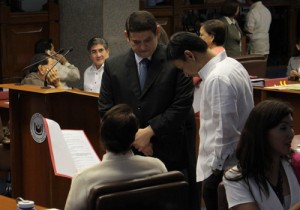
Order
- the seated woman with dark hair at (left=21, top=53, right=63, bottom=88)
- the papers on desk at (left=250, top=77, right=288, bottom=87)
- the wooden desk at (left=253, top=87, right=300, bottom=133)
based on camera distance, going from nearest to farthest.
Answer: the seated woman with dark hair at (left=21, top=53, right=63, bottom=88) < the wooden desk at (left=253, top=87, right=300, bottom=133) < the papers on desk at (left=250, top=77, right=288, bottom=87)

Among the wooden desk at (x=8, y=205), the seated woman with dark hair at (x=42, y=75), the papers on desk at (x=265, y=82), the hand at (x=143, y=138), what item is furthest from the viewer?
the papers on desk at (x=265, y=82)

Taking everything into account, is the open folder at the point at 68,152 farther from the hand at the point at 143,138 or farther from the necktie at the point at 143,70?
the necktie at the point at 143,70

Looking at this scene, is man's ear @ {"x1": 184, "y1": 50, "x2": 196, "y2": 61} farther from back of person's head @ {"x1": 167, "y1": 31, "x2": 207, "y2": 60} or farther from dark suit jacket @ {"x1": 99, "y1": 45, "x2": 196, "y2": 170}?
dark suit jacket @ {"x1": 99, "y1": 45, "x2": 196, "y2": 170}

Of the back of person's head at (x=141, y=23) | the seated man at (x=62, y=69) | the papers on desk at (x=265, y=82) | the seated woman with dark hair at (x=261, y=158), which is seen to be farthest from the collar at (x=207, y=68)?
the seated man at (x=62, y=69)

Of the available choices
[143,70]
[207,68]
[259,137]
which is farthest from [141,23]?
[259,137]

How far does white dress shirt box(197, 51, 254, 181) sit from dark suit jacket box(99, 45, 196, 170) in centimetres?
36

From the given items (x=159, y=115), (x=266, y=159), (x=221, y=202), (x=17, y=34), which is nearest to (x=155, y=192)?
(x=221, y=202)

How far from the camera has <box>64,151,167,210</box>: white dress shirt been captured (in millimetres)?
3496

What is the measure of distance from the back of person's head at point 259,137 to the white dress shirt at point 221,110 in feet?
2.69

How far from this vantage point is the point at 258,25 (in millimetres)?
11688

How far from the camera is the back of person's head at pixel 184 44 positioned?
165 inches

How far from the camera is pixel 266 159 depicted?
129 inches

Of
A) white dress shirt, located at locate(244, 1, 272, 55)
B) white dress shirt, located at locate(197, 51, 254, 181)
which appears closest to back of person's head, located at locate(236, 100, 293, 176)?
white dress shirt, located at locate(197, 51, 254, 181)

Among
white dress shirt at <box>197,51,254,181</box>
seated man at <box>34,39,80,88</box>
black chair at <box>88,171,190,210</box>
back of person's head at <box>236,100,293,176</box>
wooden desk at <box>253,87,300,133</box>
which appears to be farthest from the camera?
seated man at <box>34,39,80,88</box>
